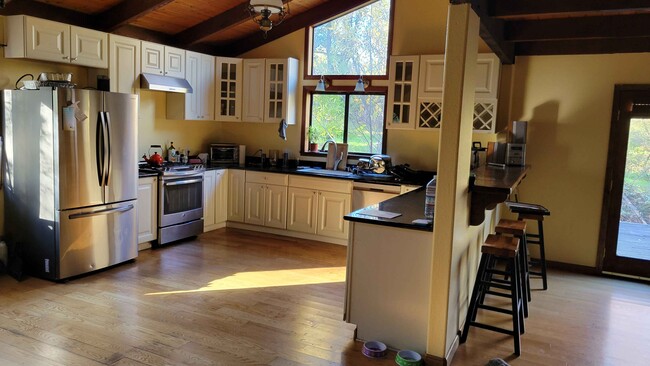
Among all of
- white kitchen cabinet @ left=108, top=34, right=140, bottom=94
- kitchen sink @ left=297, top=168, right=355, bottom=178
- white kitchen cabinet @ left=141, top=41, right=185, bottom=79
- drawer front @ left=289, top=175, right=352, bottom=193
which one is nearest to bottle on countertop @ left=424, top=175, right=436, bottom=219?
drawer front @ left=289, top=175, right=352, bottom=193

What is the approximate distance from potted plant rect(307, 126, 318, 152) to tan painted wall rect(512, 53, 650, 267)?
2506 mm

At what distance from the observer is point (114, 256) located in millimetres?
4680

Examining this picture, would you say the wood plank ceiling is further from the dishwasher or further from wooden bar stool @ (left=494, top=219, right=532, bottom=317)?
the dishwasher

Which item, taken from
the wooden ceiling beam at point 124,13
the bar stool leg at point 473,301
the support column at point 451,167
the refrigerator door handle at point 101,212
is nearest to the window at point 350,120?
the wooden ceiling beam at point 124,13

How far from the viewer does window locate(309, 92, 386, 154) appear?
6.22 m

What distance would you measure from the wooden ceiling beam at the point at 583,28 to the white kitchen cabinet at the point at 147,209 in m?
3.91

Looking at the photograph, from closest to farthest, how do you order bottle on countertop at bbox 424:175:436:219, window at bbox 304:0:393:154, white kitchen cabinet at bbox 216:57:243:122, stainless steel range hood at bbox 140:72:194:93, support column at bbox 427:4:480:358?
support column at bbox 427:4:480:358 < bottle on countertop at bbox 424:175:436:219 < stainless steel range hood at bbox 140:72:194:93 < window at bbox 304:0:393:154 < white kitchen cabinet at bbox 216:57:243:122

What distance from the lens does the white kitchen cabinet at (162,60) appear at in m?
5.47

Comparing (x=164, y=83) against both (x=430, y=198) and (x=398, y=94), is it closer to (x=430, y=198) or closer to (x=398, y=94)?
(x=398, y=94)

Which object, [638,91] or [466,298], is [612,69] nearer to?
[638,91]

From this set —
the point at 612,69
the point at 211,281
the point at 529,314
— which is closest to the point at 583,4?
the point at 612,69

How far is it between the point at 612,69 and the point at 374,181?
268 centimetres

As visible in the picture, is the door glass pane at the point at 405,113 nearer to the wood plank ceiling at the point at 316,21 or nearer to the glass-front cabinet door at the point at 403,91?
→ the glass-front cabinet door at the point at 403,91

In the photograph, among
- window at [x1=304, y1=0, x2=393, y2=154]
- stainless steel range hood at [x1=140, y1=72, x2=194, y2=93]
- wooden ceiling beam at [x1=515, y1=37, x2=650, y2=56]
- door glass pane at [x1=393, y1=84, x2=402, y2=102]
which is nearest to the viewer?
wooden ceiling beam at [x1=515, y1=37, x2=650, y2=56]
